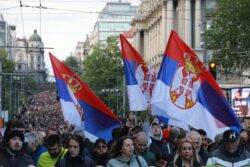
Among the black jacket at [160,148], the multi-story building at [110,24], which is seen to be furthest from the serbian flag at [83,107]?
the multi-story building at [110,24]

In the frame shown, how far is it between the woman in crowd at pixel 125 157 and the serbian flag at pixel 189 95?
216 cm

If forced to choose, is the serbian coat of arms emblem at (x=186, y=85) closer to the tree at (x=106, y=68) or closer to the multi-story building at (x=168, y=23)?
the multi-story building at (x=168, y=23)

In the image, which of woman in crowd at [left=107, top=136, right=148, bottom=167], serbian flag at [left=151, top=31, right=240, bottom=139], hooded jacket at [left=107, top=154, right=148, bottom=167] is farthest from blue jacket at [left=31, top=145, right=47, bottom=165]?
hooded jacket at [left=107, top=154, right=148, bottom=167]

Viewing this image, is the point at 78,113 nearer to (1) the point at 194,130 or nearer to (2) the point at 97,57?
(1) the point at 194,130

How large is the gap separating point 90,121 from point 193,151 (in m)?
4.58

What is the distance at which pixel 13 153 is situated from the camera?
9.08 metres

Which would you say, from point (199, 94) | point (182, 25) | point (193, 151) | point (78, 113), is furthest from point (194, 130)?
point (182, 25)

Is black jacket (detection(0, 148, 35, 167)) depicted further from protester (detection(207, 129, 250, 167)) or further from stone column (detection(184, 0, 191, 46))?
stone column (detection(184, 0, 191, 46))

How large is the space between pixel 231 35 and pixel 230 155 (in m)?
43.9

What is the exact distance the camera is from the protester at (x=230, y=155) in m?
8.46

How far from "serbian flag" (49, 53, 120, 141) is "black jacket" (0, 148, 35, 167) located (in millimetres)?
3563

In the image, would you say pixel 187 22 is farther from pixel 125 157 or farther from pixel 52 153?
pixel 125 157

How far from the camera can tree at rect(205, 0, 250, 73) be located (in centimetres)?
5184

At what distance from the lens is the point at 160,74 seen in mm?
11781
